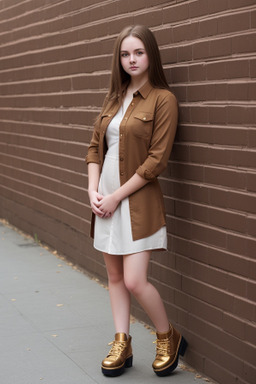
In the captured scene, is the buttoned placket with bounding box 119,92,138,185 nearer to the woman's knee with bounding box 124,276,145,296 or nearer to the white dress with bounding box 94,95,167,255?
the white dress with bounding box 94,95,167,255

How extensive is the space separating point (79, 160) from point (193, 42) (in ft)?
9.81

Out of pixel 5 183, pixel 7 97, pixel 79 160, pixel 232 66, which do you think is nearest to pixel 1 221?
pixel 5 183

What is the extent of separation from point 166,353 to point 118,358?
31 cm

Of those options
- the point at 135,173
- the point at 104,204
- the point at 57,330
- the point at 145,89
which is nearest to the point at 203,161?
the point at 135,173

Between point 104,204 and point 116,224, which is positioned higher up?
point 104,204

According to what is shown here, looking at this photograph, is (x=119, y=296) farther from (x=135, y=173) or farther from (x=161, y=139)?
(x=161, y=139)

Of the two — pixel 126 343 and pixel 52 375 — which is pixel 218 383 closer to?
pixel 126 343

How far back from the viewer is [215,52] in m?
4.89

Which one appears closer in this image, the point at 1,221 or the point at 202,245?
the point at 202,245

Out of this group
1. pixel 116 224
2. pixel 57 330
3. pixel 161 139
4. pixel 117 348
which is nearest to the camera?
pixel 161 139

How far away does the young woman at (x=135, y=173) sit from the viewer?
Result: 4.93 m

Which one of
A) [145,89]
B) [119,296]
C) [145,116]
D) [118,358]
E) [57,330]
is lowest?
[57,330]

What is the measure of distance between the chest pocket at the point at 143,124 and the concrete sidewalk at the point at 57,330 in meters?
1.58

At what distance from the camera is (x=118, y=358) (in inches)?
201
